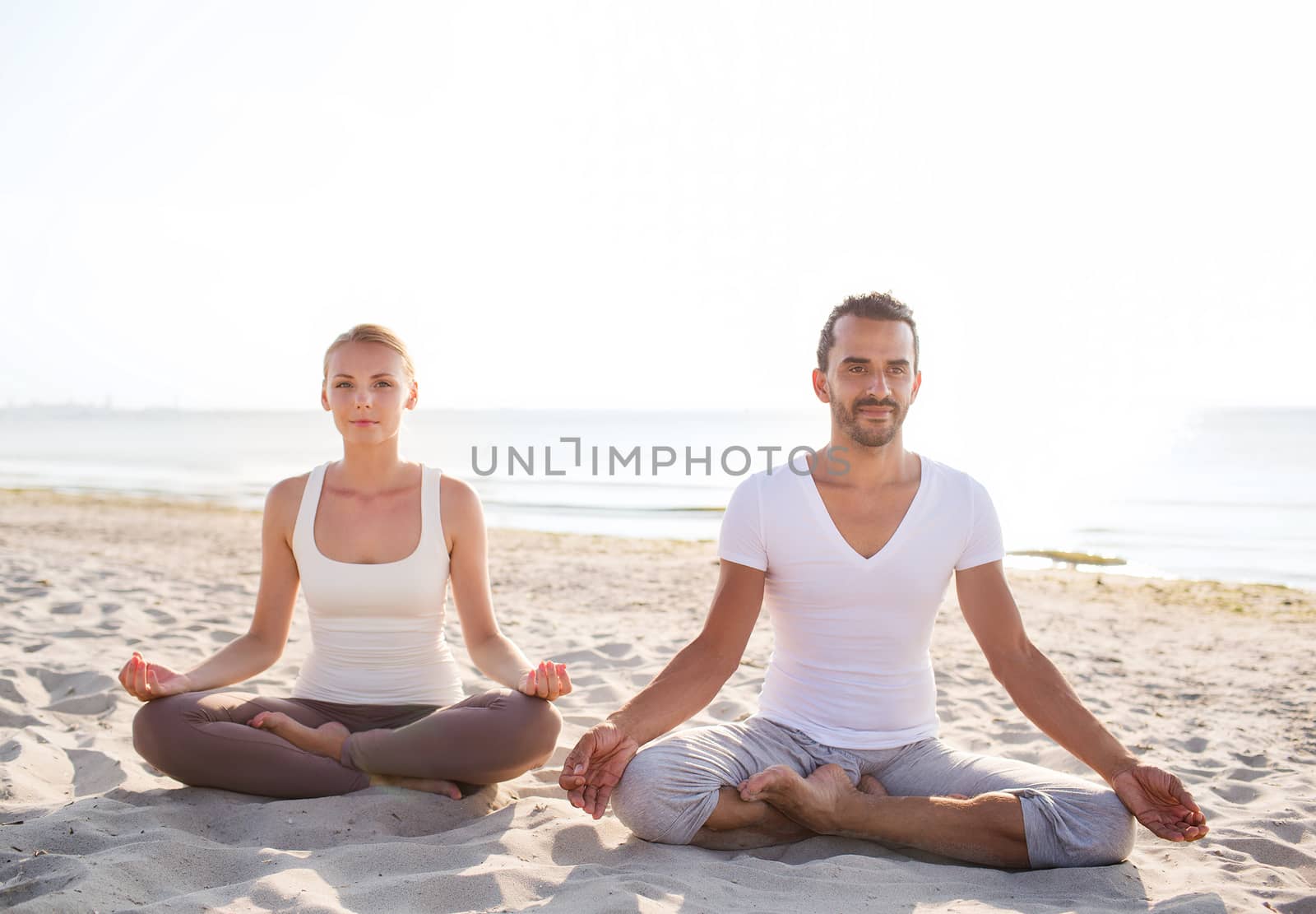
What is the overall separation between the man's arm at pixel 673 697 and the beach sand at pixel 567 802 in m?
0.24

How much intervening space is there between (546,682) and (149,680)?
1257 millimetres

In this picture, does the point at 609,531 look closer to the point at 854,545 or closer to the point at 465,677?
the point at 465,677

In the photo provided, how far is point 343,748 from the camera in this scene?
124 inches

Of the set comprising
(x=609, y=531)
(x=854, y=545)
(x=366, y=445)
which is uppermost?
(x=366, y=445)

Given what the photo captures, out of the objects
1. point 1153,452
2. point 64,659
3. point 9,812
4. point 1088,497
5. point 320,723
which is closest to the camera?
point 9,812

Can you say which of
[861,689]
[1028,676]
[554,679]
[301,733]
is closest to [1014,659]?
[1028,676]

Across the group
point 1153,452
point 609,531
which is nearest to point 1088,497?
point 609,531

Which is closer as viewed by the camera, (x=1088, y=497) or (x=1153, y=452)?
(x=1088, y=497)

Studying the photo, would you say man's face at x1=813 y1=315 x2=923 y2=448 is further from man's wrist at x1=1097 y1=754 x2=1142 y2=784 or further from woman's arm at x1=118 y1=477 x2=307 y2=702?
woman's arm at x1=118 y1=477 x2=307 y2=702

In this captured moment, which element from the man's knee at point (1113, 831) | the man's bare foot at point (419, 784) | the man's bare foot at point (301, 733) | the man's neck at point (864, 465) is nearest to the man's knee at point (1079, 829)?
the man's knee at point (1113, 831)

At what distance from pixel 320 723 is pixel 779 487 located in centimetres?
175

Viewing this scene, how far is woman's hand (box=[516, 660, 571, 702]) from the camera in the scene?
2980 mm

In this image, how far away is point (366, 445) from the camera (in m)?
3.40

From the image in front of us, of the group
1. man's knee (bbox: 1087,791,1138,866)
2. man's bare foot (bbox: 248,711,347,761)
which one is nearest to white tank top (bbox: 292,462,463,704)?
man's bare foot (bbox: 248,711,347,761)
